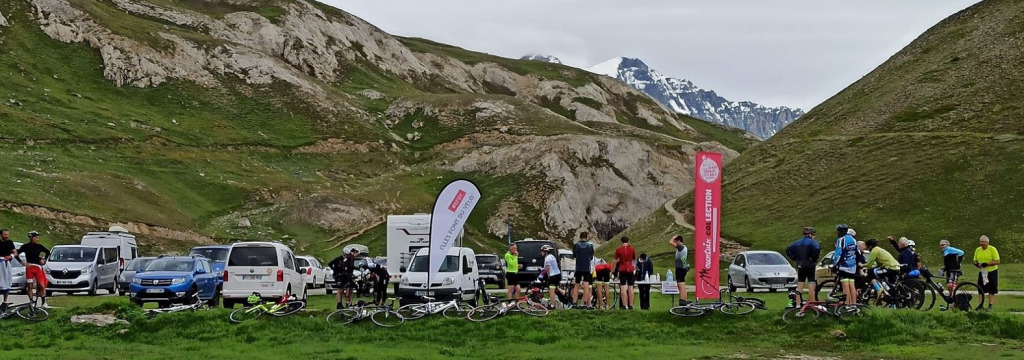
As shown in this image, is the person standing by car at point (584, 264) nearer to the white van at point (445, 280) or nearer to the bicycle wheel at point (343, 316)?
the white van at point (445, 280)

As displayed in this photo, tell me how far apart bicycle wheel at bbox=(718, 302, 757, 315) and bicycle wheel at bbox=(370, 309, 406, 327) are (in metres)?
7.20

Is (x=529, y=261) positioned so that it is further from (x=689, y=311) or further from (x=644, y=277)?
(x=689, y=311)

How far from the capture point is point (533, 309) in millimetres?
21656

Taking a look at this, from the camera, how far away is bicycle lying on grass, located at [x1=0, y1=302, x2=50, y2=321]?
22328 mm

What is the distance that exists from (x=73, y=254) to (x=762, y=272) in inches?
1043

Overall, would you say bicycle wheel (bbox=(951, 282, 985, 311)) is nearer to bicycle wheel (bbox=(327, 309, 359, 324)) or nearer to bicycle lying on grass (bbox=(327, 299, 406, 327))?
bicycle lying on grass (bbox=(327, 299, 406, 327))

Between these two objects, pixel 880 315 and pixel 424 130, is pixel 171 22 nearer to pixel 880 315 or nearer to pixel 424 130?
pixel 424 130

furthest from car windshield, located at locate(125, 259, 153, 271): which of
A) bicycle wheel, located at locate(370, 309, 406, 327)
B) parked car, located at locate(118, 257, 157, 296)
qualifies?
bicycle wheel, located at locate(370, 309, 406, 327)

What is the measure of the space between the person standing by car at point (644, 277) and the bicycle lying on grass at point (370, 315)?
6.75 meters

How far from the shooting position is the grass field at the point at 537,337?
18.2 m

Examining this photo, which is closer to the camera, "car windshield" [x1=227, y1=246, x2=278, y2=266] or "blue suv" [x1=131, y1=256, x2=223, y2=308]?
"car windshield" [x1=227, y1=246, x2=278, y2=266]

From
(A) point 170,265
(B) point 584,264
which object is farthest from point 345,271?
(B) point 584,264

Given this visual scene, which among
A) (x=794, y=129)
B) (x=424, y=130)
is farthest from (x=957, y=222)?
(x=424, y=130)

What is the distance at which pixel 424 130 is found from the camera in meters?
125
